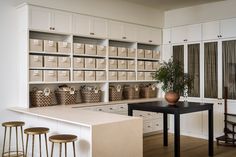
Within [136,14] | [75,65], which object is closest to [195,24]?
[136,14]

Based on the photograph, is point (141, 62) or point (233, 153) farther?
point (141, 62)

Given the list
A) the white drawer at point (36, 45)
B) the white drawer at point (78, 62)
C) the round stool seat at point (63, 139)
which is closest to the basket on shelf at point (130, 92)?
the white drawer at point (78, 62)

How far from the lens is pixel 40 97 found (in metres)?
4.69

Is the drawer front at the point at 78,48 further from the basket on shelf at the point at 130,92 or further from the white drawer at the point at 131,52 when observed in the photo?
the basket on shelf at the point at 130,92

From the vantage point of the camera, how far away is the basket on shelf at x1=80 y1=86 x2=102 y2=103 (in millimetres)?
5340

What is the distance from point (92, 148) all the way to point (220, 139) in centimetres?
324

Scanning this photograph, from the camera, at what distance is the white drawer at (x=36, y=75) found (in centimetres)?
457

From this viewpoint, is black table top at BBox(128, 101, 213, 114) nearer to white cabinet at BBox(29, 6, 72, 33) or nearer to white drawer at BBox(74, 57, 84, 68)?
white drawer at BBox(74, 57, 84, 68)

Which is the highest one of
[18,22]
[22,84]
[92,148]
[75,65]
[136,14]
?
[136,14]

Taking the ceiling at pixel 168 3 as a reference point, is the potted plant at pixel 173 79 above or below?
below

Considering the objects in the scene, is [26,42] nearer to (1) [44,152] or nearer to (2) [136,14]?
(1) [44,152]

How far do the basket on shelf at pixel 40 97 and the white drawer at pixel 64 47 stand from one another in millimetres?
713

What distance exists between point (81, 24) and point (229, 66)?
9.76 feet

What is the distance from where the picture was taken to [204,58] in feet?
19.6
